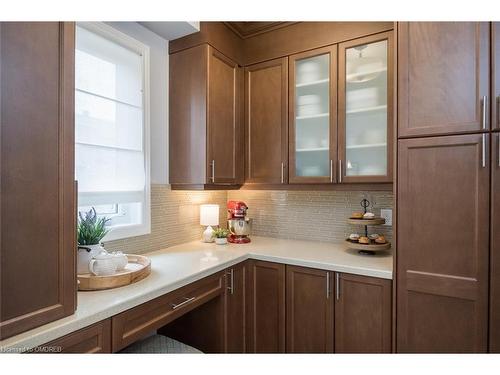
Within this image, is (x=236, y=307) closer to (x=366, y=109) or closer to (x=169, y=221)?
(x=169, y=221)

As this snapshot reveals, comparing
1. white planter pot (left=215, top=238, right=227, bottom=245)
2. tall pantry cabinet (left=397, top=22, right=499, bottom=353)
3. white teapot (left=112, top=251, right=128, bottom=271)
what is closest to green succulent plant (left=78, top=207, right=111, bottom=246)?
white teapot (left=112, top=251, right=128, bottom=271)

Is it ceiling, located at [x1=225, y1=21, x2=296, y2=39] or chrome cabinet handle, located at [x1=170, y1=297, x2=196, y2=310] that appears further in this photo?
ceiling, located at [x1=225, y1=21, x2=296, y2=39]

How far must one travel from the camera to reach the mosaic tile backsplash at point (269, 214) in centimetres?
194

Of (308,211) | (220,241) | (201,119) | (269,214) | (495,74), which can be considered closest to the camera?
(495,74)

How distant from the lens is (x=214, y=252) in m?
1.89

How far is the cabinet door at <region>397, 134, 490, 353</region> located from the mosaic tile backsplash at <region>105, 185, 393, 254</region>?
0.67 m

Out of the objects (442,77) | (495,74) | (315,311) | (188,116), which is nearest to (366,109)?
(442,77)

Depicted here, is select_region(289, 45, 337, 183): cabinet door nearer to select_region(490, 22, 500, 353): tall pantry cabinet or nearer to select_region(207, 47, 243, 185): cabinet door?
select_region(207, 47, 243, 185): cabinet door

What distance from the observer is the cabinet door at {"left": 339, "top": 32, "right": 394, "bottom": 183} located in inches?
67.5

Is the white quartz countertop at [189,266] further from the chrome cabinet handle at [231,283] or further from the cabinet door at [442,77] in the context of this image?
the cabinet door at [442,77]

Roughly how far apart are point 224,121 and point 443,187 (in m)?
1.40

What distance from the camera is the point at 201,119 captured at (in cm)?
189

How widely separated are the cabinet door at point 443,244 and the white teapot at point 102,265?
4.50 ft

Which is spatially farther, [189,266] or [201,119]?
[201,119]
